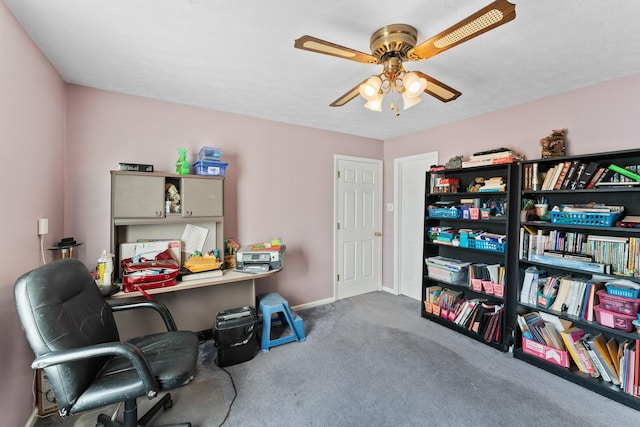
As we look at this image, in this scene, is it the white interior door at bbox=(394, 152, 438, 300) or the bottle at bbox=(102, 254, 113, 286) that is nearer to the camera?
the bottle at bbox=(102, 254, 113, 286)

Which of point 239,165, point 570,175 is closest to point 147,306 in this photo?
point 239,165

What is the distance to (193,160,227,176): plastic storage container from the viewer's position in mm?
2529

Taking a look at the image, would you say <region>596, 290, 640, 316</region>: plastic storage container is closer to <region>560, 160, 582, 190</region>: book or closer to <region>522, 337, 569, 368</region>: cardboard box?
<region>522, 337, 569, 368</region>: cardboard box

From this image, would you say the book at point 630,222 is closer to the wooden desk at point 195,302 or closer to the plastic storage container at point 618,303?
the plastic storage container at point 618,303

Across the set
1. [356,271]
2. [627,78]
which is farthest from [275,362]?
[627,78]

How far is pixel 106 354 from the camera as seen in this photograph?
1.22 metres

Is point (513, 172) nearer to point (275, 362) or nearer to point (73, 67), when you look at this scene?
point (275, 362)

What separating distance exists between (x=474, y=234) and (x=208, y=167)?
2.75 m

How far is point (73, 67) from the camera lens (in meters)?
1.98

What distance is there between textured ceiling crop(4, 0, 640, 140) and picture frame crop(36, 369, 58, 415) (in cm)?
215

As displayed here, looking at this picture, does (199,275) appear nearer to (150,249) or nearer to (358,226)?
(150,249)

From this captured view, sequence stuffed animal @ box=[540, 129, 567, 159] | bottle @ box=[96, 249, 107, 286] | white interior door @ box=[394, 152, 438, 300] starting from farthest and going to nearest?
white interior door @ box=[394, 152, 438, 300] → stuffed animal @ box=[540, 129, 567, 159] → bottle @ box=[96, 249, 107, 286]

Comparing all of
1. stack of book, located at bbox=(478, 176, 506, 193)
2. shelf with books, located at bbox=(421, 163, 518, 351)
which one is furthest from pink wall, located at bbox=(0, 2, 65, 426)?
stack of book, located at bbox=(478, 176, 506, 193)

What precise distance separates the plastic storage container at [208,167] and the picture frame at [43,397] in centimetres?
179
